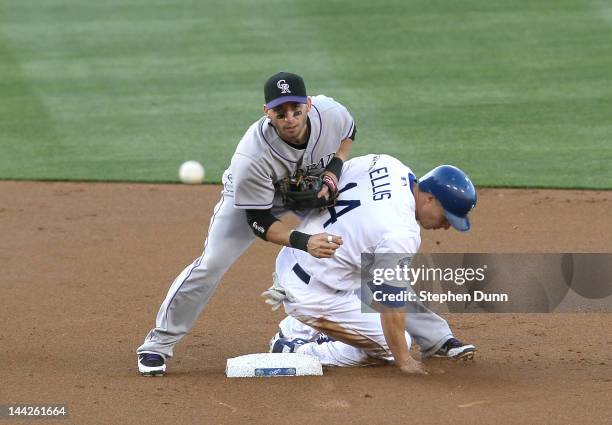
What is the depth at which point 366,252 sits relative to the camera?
19.3 ft

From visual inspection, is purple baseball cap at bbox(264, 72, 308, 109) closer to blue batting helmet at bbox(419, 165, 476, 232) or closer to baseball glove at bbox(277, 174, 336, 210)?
baseball glove at bbox(277, 174, 336, 210)

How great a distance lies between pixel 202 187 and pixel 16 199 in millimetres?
1675

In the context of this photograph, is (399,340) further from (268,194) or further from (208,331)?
(208,331)

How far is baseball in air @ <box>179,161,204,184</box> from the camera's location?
10.4m

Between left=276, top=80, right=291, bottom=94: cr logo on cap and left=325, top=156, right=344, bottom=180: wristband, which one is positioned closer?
left=276, top=80, right=291, bottom=94: cr logo on cap

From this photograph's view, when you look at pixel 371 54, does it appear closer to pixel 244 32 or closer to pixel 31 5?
pixel 244 32

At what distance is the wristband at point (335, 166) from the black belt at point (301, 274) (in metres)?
0.55

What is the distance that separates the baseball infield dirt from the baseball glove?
3.04 ft

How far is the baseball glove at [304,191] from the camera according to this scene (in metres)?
5.92

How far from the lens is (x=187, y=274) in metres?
6.01

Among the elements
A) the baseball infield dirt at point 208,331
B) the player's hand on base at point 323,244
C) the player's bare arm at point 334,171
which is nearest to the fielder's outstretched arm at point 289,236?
the player's hand on base at point 323,244

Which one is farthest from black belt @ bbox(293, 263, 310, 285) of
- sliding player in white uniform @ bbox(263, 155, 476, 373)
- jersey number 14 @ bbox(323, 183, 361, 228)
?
jersey number 14 @ bbox(323, 183, 361, 228)

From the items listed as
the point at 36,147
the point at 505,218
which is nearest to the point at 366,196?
the point at 505,218

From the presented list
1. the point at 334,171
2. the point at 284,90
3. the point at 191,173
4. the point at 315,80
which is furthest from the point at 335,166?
the point at 315,80
